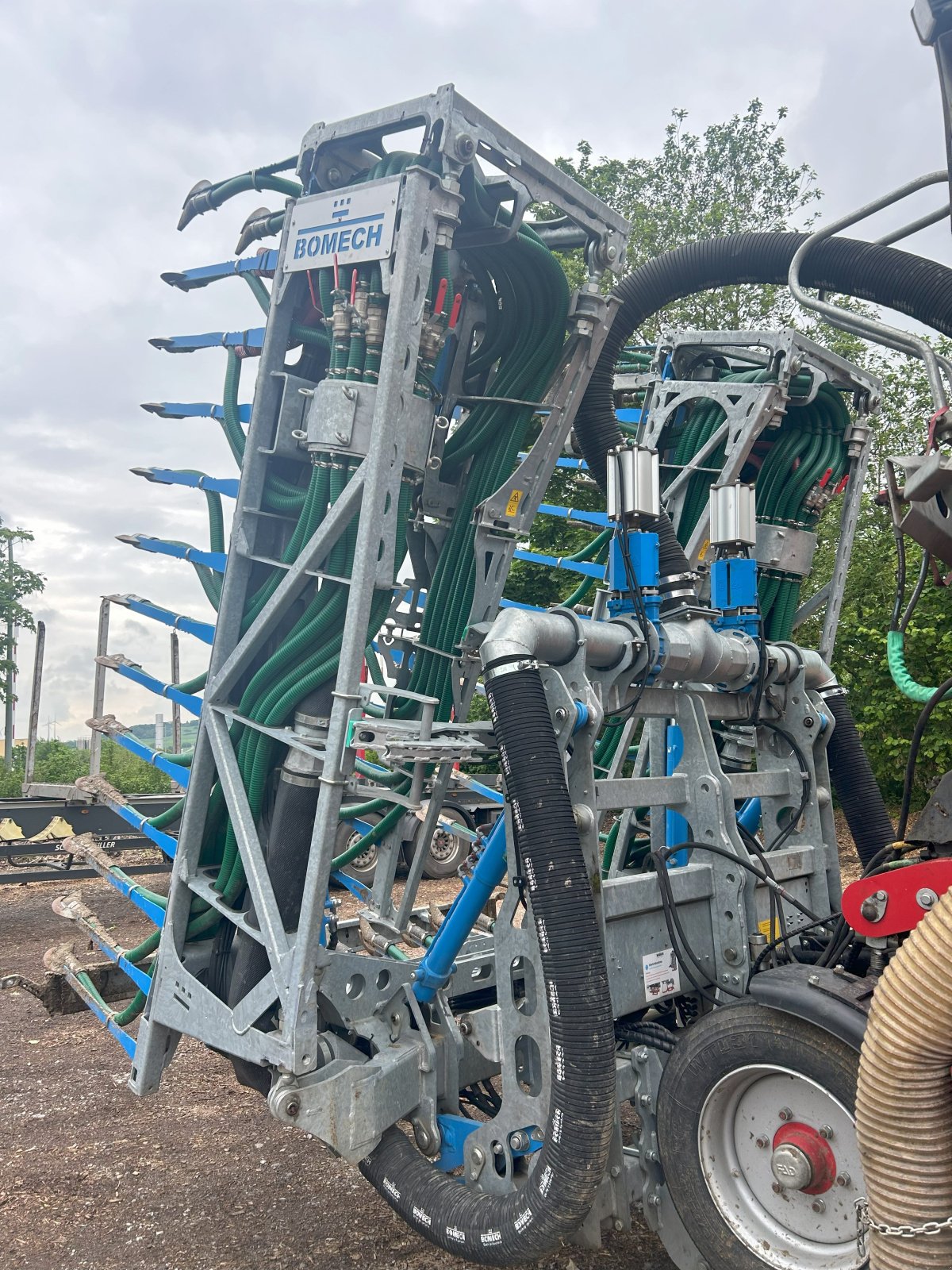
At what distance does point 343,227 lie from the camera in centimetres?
354

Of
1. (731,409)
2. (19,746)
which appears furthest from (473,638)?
(19,746)

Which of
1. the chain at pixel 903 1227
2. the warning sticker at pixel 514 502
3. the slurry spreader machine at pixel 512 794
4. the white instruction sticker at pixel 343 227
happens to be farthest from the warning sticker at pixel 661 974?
the white instruction sticker at pixel 343 227

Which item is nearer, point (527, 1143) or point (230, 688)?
point (527, 1143)

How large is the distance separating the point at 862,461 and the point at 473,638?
126 inches

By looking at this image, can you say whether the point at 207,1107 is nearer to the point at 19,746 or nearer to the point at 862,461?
the point at 862,461

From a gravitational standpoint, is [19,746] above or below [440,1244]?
below

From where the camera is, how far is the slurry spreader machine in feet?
8.57

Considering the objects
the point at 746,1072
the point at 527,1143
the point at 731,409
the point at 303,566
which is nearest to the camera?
the point at 746,1072

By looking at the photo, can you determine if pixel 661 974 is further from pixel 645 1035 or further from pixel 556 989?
pixel 556 989

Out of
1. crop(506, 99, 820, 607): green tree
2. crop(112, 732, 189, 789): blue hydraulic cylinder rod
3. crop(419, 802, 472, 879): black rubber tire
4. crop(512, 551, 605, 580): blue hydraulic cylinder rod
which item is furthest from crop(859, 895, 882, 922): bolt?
crop(506, 99, 820, 607): green tree

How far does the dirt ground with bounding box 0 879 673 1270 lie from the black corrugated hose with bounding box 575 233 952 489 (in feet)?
10.2

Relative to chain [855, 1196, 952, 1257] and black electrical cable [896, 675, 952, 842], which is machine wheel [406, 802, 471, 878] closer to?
black electrical cable [896, 675, 952, 842]

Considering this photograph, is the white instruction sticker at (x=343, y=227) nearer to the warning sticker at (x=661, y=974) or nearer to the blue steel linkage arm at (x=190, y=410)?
the blue steel linkage arm at (x=190, y=410)

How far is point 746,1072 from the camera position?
8.78ft
